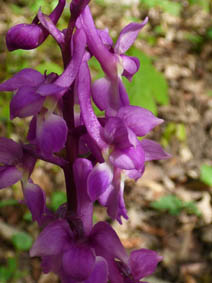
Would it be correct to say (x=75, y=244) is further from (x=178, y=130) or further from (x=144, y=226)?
(x=178, y=130)

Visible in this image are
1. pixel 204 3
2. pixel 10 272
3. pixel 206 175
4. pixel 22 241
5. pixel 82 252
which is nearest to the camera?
pixel 82 252

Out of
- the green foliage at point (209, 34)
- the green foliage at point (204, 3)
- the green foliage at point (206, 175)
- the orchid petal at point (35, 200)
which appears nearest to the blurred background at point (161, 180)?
the green foliage at point (206, 175)

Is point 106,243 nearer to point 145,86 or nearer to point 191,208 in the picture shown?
point 145,86

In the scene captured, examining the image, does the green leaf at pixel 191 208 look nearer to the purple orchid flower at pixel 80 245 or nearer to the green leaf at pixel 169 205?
the green leaf at pixel 169 205

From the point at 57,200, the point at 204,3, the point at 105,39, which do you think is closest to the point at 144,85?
the point at 57,200

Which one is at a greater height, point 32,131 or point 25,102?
point 25,102

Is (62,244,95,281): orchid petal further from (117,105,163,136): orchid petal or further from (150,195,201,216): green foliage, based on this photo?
(150,195,201,216): green foliage
